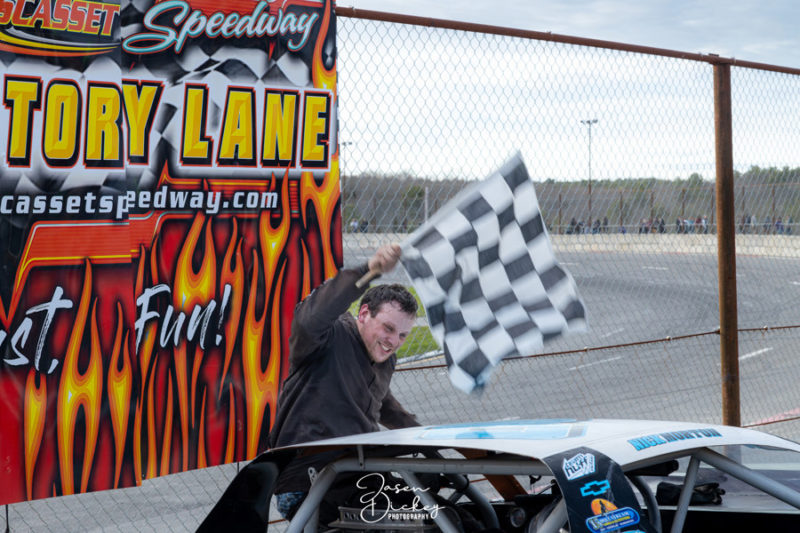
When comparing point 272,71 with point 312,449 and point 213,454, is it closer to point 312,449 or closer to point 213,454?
point 213,454

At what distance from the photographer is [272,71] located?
4594mm

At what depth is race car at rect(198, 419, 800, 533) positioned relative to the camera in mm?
2504

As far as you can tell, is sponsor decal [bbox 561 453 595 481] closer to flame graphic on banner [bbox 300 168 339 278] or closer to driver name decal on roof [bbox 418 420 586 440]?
driver name decal on roof [bbox 418 420 586 440]

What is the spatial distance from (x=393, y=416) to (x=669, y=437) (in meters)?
1.73

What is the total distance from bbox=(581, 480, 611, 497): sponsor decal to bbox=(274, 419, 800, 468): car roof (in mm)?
124

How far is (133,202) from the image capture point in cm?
423

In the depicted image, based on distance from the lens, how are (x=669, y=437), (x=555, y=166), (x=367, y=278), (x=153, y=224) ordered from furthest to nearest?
(x=555, y=166)
(x=153, y=224)
(x=367, y=278)
(x=669, y=437)

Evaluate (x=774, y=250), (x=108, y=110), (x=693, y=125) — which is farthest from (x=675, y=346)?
(x=108, y=110)

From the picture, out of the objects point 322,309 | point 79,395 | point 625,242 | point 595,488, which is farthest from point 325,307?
point 625,242

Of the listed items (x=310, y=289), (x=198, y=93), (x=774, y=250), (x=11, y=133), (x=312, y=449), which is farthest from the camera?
(x=774, y=250)

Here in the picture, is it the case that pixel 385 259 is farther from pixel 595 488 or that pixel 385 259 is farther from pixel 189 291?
pixel 595 488

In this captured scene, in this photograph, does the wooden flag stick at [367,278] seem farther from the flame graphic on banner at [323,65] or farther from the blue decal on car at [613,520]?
the blue decal on car at [613,520]

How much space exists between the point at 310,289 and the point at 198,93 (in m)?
1.09

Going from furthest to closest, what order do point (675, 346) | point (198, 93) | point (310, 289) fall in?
point (675, 346)
point (310, 289)
point (198, 93)
